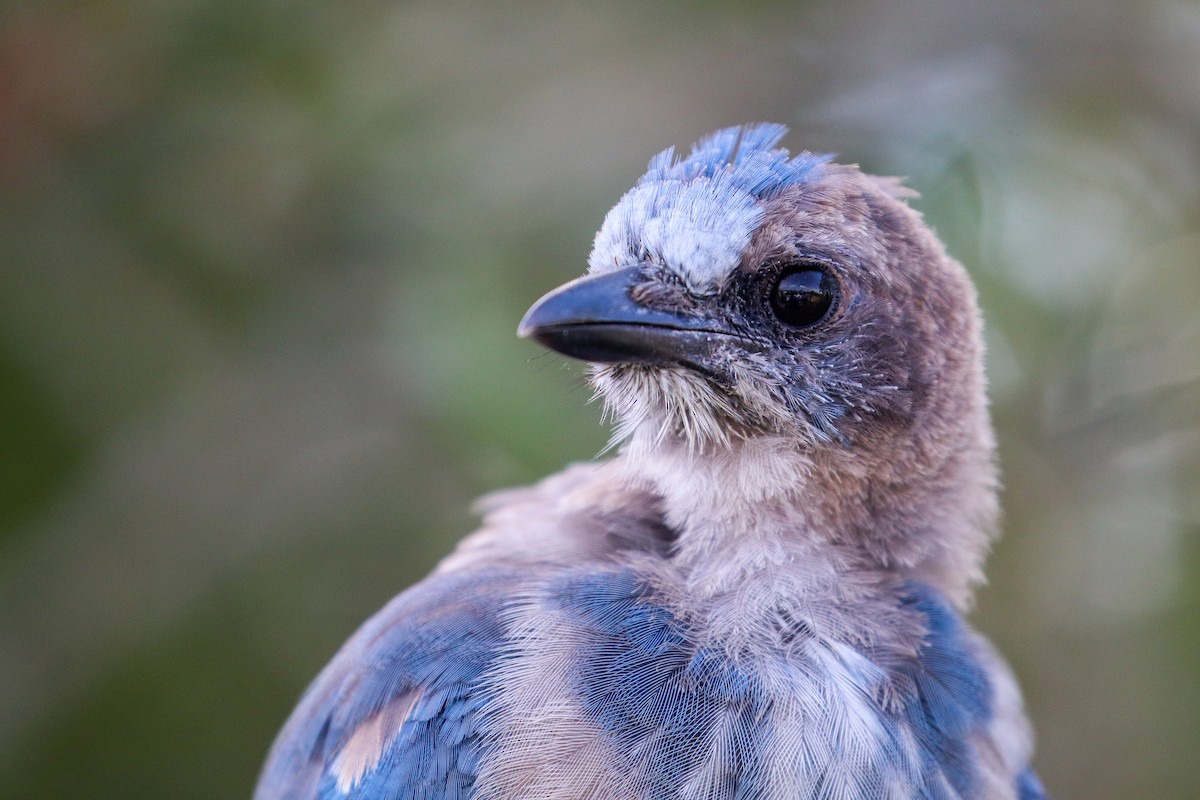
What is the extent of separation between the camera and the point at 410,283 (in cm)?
332

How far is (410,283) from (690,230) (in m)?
1.42

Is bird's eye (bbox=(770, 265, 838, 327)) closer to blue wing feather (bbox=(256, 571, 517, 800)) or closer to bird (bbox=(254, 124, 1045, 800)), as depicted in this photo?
bird (bbox=(254, 124, 1045, 800))

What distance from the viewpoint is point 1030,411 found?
11.5ft

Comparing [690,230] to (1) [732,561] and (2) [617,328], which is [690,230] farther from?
(1) [732,561]

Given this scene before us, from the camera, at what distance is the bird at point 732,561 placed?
1.85m

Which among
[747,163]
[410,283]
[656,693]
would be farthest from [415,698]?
[410,283]

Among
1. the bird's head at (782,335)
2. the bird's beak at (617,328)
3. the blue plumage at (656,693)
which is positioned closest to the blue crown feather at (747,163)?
the bird's head at (782,335)

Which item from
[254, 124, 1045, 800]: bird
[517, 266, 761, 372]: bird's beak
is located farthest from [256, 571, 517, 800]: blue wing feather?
[517, 266, 761, 372]: bird's beak

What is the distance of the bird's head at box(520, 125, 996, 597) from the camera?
2.12 m

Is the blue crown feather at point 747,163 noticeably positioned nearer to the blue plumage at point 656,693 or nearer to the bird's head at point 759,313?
the bird's head at point 759,313

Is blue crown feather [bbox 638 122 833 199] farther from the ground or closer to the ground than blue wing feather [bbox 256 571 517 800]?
farther from the ground

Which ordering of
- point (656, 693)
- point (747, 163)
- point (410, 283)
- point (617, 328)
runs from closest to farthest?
point (656, 693) < point (617, 328) < point (747, 163) < point (410, 283)

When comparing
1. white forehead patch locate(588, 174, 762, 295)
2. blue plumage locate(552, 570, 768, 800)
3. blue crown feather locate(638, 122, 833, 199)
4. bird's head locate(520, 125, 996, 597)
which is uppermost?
blue crown feather locate(638, 122, 833, 199)

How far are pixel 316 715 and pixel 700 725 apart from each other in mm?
891
